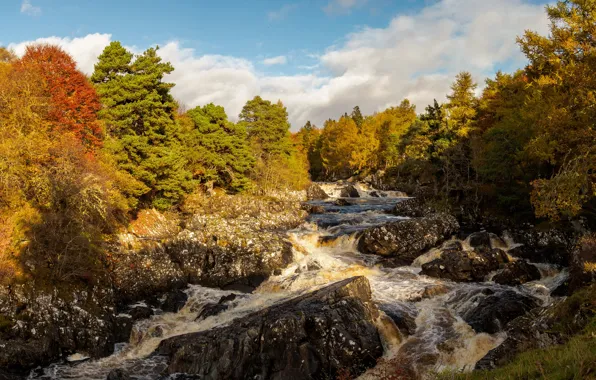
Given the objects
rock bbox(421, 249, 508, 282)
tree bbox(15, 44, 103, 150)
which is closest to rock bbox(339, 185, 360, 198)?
rock bbox(421, 249, 508, 282)

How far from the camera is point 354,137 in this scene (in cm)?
7406

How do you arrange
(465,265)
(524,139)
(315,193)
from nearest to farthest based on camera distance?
(465,265) → (524,139) → (315,193)

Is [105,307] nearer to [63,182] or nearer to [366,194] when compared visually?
[63,182]

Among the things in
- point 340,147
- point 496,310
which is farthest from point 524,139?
point 340,147

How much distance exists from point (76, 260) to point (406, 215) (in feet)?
94.7

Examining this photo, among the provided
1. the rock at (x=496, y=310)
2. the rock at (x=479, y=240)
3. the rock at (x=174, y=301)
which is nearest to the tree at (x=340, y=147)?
the rock at (x=479, y=240)

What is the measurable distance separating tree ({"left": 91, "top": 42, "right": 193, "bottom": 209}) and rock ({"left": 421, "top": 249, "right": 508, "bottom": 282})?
785 inches

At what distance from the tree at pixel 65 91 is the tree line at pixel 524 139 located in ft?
84.7

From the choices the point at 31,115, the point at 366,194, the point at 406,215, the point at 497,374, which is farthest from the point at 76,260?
the point at 366,194

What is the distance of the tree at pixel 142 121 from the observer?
26812 millimetres

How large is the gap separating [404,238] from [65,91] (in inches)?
973

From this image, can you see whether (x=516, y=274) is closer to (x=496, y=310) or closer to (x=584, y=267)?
(x=584, y=267)

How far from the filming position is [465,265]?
68.9 ft

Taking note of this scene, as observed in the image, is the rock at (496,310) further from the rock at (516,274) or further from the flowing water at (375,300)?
the rock at (516,274)
